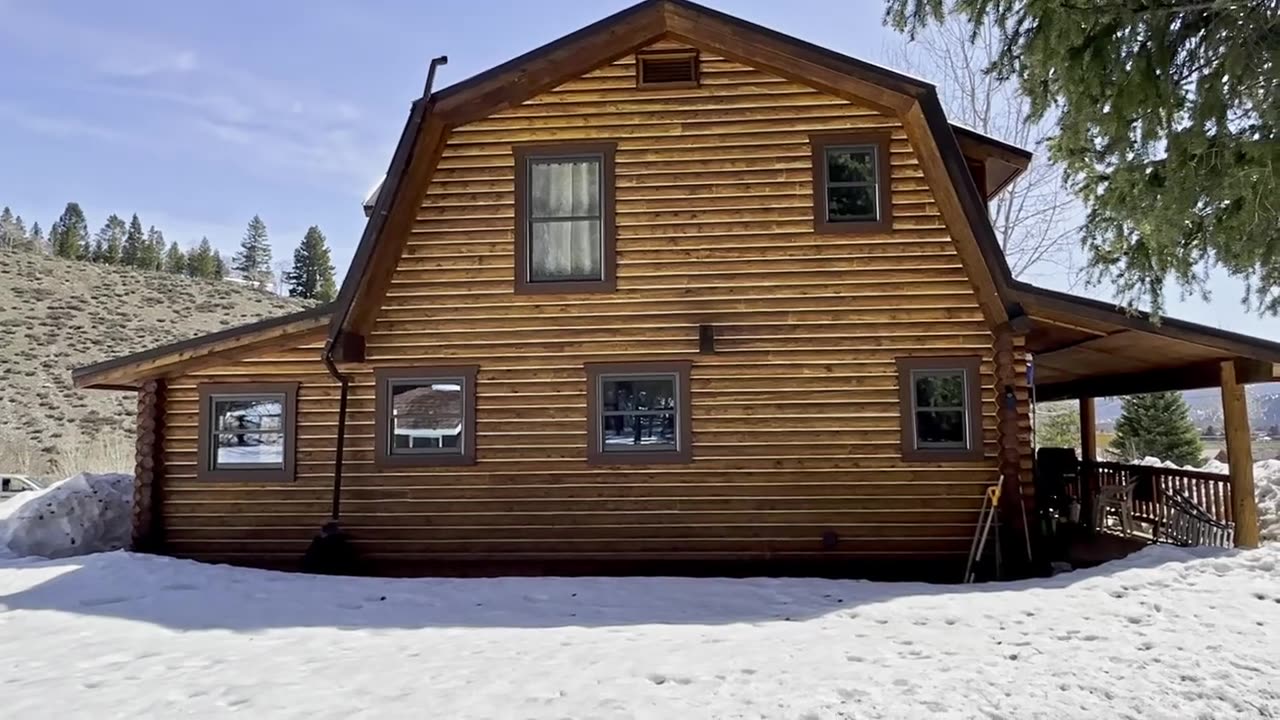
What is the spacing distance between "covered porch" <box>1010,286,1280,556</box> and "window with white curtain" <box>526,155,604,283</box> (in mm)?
4337

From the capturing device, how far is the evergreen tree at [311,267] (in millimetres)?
58156

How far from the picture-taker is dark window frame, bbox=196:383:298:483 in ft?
30.6

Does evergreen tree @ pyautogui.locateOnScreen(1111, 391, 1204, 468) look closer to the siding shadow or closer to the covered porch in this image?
the covered porch

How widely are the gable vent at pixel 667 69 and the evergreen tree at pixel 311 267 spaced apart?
52.1 m

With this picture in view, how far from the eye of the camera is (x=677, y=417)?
9.03m

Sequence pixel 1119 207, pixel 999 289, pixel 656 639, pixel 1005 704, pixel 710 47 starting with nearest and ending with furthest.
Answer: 1. pixel 1005 704
2. pixel 1119 207
3. pixel 656 639
4. pixel 999 289
5. pixel 710 47

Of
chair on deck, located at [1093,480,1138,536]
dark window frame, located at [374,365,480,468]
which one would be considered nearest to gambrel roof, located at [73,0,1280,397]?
dark window frame, located at [374,365,480,468]

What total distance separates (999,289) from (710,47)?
390 centimetres

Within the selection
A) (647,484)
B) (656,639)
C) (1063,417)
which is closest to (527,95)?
(647,484)

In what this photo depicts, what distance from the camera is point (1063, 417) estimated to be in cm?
2553

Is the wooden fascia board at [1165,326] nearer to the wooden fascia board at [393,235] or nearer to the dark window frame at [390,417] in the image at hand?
the dark window frame at [390,417]

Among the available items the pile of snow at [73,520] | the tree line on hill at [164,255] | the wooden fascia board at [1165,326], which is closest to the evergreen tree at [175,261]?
the tree line on hill at [164,255]

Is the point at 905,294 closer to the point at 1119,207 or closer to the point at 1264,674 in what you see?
the point at 1119,207

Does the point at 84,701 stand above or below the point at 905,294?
below
